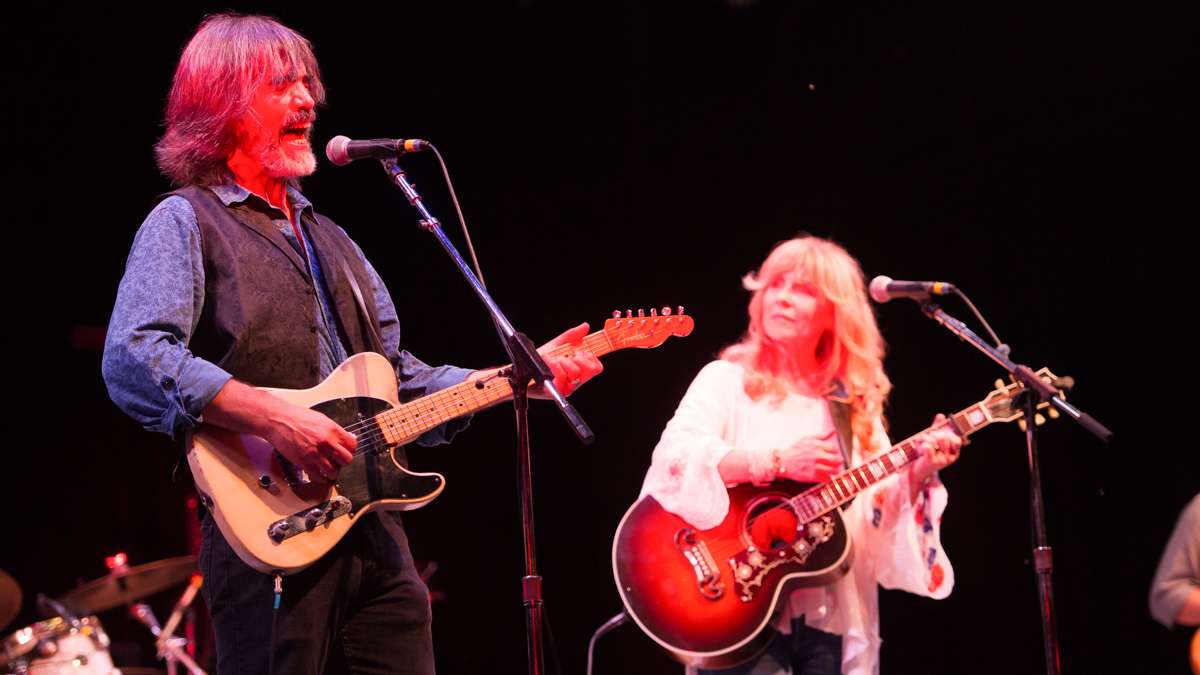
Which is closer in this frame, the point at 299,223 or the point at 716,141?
the point at 299,223

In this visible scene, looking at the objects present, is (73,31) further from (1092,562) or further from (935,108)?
(1092,562)

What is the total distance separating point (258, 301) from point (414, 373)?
539mm

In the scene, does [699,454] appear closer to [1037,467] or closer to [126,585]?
[1037,467]

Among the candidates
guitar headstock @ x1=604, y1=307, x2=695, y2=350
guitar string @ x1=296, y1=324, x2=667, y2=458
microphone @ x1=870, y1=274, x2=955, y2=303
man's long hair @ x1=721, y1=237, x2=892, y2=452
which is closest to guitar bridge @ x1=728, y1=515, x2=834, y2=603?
man's long hair @ x1=721, y1=237, x2=892, y2=452

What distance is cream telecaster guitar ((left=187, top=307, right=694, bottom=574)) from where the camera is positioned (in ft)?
7.87

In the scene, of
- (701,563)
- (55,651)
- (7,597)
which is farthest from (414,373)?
(55,651)

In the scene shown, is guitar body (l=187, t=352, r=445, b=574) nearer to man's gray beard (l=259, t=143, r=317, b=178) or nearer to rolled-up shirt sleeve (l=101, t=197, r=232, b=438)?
rolled-up shirt sleeve (l=101, t=197, r=232, b=438)

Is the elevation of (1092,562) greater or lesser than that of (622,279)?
lesser

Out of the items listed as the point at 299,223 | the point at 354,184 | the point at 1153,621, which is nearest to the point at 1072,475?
the point at 1153,621

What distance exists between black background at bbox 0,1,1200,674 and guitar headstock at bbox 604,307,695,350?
266 centimetres

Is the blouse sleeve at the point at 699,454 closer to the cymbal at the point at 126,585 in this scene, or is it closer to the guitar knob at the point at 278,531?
the guitar knob at the point at 278,531

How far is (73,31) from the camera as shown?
527 centimetres

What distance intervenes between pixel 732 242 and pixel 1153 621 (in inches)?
114

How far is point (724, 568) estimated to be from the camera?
3.75 m
